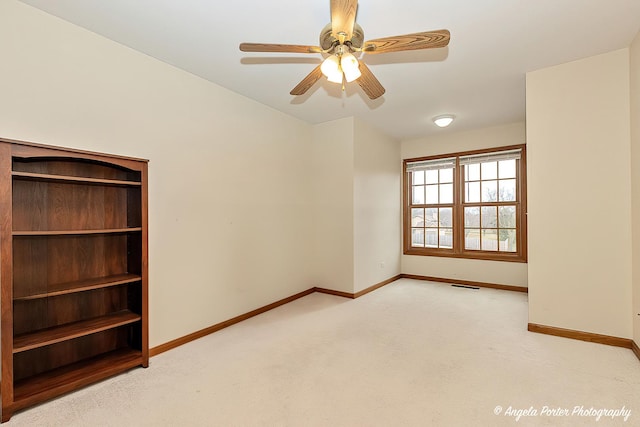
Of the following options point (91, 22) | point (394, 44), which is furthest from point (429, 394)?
point (91, 22)

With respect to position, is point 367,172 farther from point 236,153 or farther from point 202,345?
point 202,345

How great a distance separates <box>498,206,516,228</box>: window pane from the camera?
4889 mm

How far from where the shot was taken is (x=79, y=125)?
2.30m

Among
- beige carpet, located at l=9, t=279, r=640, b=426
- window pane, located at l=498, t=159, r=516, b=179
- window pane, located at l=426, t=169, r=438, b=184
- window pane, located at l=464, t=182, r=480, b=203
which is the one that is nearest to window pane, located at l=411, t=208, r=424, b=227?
window pane, located at l=426, t=169, r=438, b=184

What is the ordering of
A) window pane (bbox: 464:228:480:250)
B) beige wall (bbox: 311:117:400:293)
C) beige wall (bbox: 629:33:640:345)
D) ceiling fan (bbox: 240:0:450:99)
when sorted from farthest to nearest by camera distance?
window pane (bbox: 464:228:480:250)
beige wall (bbox: 311:117:400:293)
beige wall (bbox: 629:33:640:345)
ceiling fan (bbox: 240:0:450:99)

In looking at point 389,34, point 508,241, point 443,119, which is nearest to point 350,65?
point 389,34

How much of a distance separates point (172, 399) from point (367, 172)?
12.1 ft

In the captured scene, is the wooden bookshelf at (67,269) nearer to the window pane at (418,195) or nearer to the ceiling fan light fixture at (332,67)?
the ceiling fan light fixture at (332,67)

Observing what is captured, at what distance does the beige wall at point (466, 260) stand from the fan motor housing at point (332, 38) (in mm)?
3977

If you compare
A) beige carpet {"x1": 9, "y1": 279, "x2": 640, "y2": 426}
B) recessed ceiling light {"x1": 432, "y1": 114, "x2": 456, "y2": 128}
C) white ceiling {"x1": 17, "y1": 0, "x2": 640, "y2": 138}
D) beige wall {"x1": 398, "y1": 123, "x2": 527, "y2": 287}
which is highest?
white ceiling {"x1": 17, "y1": 0, "x2": 640, "y2": 138}

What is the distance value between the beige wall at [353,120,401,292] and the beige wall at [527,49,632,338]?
208 centimetres

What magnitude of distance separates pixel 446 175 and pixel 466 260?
1.51 m

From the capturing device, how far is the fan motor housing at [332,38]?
1.81 m

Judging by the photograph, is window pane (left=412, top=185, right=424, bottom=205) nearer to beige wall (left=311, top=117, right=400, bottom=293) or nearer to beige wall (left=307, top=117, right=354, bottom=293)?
beige wall (left=311, top=117, right=400, bottom=293)
